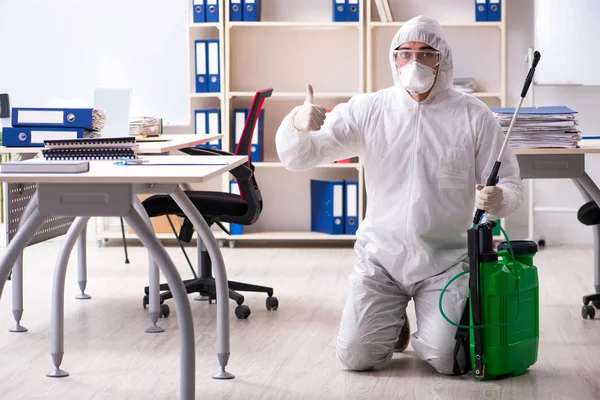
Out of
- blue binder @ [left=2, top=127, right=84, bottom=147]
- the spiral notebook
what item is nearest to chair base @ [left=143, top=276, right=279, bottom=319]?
blue binder @ [left=2, top=127, right=84, bottom=147]

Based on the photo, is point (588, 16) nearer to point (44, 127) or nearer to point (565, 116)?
point (565, 116)

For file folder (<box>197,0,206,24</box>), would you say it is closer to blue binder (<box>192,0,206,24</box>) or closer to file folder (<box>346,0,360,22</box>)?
blue binder (<box>192,0,206,24</box>)

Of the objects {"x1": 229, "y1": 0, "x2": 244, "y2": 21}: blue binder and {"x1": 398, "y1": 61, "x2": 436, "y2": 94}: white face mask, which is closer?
{"x1": 398, "y1": 61, "x2": 436, "y2": 94}: white face mask

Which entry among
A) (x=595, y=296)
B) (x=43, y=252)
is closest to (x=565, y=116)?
(x=595, y=296)

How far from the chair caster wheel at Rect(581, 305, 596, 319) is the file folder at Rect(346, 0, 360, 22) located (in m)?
2.33

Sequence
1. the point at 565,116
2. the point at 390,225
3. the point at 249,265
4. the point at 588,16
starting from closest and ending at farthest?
1. the point at 390,225
2. the point at 565,116
3. the point at 249,265
4. the point at 588,16

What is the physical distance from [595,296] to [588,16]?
209 centimetres

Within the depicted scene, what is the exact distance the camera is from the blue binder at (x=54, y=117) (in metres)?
3.51

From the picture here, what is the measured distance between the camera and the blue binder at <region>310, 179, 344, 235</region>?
5.28 meters

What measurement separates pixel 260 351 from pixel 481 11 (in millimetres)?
2867

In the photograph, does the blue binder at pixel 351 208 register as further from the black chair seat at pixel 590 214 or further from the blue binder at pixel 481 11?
the black chair seat at pixel 590 214

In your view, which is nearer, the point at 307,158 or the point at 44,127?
the point at 307,158

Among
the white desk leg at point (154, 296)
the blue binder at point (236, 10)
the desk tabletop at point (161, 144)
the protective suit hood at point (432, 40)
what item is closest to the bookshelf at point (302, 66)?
the blue binder at point (236, 10)

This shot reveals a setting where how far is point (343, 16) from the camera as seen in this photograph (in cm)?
525
